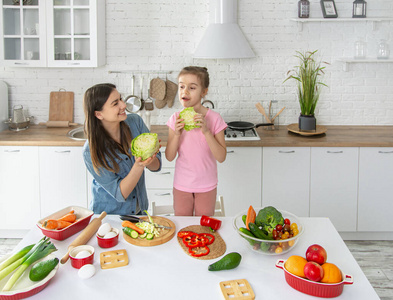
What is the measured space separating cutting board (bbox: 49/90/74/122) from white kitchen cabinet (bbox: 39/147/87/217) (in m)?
0.67

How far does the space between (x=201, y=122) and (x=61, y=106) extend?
232 centimetres

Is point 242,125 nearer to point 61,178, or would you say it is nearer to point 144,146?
point 61,178

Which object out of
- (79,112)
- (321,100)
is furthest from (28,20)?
(321,100)

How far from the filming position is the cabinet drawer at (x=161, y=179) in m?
4.09

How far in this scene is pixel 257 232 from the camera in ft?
6.77

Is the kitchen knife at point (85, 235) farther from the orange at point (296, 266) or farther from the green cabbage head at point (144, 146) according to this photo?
the orange at point (296, 266)

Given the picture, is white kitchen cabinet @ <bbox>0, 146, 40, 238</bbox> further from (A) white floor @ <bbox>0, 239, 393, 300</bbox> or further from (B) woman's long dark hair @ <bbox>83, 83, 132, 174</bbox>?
(B) woman's long dark hair @ <bbox>83, 83, 132, 174</bbox>

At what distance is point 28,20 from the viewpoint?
421cm

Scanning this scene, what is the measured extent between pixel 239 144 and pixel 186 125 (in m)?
1.25

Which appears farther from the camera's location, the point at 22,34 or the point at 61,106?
the point at 61,106

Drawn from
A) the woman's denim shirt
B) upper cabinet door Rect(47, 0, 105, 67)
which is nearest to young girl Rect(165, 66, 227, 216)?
the woman's denim shirt

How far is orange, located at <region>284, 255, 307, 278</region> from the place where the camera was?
1.82m

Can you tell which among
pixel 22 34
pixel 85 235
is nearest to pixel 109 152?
pixel 85 235

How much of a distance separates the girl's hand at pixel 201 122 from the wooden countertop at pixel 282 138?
47.0 inches
